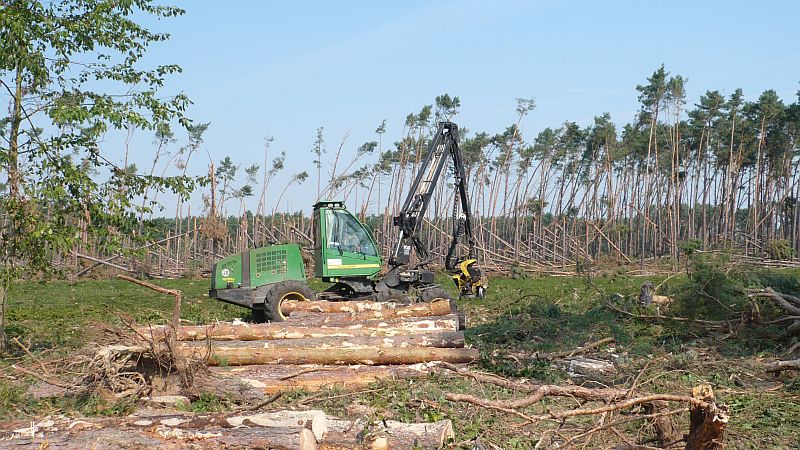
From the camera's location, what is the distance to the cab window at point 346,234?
16.5 metres

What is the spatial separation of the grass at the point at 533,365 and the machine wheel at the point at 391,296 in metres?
1.58

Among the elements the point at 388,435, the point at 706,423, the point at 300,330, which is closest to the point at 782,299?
the point at 300,330

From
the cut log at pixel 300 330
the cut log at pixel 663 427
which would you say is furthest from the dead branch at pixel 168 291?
the cut log at pixel 663 427

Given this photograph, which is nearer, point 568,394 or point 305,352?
point 568,394

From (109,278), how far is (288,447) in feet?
86.4

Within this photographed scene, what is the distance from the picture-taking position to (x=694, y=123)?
4669cm

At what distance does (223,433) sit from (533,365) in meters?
5.26

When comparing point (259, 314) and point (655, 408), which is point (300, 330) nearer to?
point (259, 314)

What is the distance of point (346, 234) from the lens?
16719 millimetres

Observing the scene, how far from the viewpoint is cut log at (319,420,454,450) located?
20.6 feet

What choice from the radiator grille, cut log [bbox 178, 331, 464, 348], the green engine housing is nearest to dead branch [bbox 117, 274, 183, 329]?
cut log [bbox 178, 331, 464, 348]

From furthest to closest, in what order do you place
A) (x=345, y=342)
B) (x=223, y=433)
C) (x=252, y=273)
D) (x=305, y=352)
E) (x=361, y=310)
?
(x=252, y=273)
(x=361, y=310)
(x=345, y=342)
(x=305, y=352)
(x=223, y=433)

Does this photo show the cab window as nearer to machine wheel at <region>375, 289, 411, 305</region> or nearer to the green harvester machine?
the green harvester machine

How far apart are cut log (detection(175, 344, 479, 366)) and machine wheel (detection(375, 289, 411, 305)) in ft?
21.4
